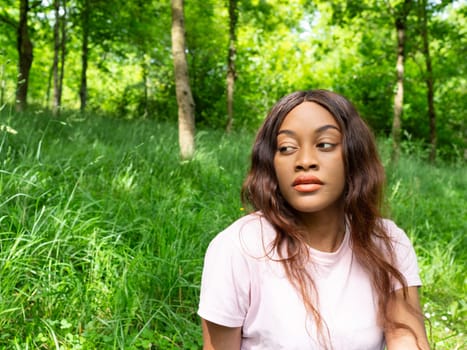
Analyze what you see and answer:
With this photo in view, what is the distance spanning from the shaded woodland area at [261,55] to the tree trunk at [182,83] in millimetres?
3367

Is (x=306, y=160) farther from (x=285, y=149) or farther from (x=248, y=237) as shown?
(x=248, y=237)

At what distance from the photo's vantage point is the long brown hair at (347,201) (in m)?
1.38

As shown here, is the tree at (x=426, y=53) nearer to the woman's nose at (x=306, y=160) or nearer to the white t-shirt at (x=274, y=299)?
the woman's nose at (x=306, y=160)

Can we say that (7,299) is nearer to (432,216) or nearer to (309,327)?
(309,327)

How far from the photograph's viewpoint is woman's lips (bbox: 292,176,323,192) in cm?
135

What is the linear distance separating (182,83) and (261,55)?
1187 cm

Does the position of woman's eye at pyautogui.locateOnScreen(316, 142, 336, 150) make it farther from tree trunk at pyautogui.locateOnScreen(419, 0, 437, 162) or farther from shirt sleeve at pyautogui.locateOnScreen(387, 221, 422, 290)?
tree trunk at pyautogui.locateOnScreen(419, 0, 437, 162)

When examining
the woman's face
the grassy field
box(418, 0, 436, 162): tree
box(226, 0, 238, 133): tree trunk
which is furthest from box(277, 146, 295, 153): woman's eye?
box(226, 0, 238, 133): tree trunk

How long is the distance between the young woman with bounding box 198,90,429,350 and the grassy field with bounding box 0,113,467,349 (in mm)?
587

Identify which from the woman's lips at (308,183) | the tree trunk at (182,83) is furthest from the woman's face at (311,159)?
the tree trunk at (182,83)

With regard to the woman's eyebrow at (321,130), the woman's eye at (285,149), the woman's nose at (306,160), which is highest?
the woman's eyebrow at (321,130)

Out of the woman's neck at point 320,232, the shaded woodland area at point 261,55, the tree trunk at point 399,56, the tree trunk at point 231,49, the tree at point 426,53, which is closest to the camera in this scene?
the woman's neck at point 320,232

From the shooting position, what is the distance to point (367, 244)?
4.80 ft

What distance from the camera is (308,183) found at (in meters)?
1.35
